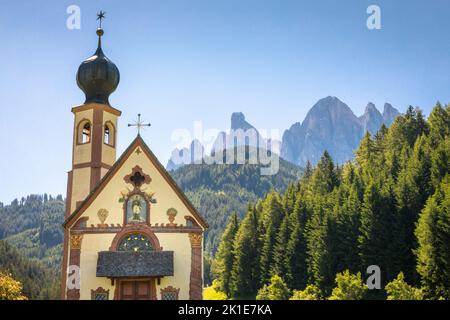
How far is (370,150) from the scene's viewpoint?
3580 inches

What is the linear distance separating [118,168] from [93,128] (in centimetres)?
613

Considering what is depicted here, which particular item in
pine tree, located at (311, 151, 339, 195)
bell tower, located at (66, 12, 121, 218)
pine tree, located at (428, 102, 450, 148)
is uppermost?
pine tree, located at (428, 102, 450, 148)

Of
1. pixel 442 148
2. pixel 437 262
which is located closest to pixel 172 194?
pixel 437 262

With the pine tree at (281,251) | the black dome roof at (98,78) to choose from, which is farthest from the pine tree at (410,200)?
the black dome roof at (98,78)

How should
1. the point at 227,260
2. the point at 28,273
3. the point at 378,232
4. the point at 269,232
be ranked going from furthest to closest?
1. the point at 28,273
2. the point at 227,260
3. the point at 269,232
4. the point at 378,232

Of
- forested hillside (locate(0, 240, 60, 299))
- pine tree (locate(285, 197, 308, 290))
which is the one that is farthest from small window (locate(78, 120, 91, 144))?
forested hillside (locate(0, 240, 60, 299))

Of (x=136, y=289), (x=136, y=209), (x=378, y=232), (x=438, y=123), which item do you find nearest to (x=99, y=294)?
(x=136, y=289)

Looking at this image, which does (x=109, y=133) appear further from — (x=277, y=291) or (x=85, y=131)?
(x=277, y=291)

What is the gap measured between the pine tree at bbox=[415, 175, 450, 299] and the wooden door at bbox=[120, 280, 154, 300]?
2708 centimetres

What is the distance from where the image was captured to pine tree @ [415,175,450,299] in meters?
47.1

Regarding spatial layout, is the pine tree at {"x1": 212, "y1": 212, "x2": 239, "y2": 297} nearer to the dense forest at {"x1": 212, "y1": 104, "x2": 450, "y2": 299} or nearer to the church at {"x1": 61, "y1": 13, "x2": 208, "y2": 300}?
the dense forest at {"x1": 212, "y1": 104, "x2": 450, "y2": 299}

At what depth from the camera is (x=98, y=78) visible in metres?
36.9

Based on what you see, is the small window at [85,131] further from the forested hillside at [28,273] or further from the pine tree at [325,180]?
the forested hillside at [28,273]
